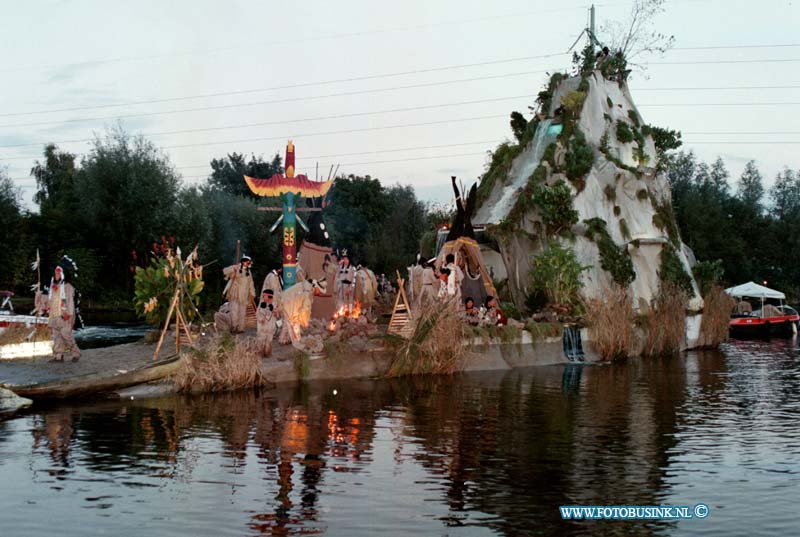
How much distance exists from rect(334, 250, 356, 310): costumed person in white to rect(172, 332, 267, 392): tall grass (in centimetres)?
630

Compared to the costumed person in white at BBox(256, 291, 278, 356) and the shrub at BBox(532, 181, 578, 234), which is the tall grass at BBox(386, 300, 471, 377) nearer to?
the costumed person in white at BBox(256, 291, 278, 356)

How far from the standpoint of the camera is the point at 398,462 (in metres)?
13.0

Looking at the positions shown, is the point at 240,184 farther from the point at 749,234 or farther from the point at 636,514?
the point at 636,514

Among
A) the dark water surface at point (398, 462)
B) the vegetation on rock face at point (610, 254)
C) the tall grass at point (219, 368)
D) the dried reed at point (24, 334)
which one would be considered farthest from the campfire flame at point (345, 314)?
the vegetation on rock face at point (610, 254)

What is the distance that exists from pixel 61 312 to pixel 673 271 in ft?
66.3

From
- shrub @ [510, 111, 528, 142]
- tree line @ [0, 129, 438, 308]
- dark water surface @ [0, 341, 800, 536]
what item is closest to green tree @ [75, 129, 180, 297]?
tree line @ [0, 129, 438, 308]

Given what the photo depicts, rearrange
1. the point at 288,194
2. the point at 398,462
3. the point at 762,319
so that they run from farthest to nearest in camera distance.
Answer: the point at 762,319 → the point at 288,194 → the point at 398,462

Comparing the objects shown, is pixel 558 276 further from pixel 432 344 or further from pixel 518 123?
pixel 518 123

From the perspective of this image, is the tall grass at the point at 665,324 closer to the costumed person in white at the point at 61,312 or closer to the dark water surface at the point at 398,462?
the dark water surface at the point at 398,462

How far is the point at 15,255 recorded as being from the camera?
1976 inches

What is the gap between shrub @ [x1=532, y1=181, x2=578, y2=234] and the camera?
30.5 metres

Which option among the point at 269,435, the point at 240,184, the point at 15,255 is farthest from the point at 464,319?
the point at 240,184

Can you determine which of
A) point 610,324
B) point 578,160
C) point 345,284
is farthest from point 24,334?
point 578,160

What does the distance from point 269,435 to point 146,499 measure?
3.86 m
